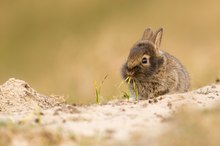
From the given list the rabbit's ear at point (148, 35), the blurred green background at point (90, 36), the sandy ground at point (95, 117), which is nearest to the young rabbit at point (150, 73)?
the rabbit's ear at point (148, 35)

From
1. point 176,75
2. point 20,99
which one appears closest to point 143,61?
point 176,75

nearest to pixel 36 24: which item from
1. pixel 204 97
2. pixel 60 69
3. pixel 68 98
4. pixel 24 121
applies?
pixel 60 69

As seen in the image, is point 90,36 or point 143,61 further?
point 90,36

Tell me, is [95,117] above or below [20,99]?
below

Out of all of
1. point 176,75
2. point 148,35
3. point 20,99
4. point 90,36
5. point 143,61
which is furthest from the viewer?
point 90,36

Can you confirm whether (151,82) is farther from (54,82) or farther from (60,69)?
(60,69)

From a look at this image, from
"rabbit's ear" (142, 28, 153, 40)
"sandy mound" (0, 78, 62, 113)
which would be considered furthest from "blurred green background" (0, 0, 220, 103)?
"sandy mound" (0, 78, 62, 113)

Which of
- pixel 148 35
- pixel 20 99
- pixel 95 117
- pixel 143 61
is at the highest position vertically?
pixel 148 35

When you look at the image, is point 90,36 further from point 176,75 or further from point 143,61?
point 143,61
